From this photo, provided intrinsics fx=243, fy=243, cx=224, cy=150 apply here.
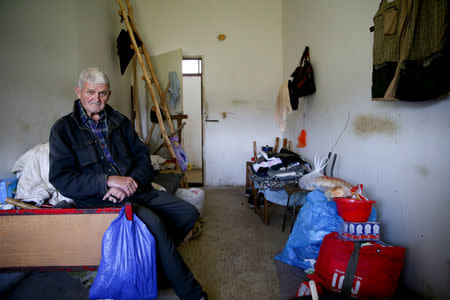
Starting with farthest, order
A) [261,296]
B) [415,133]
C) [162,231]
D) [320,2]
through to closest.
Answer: [320,2] → [261,296] → [415,133] → [162,231]

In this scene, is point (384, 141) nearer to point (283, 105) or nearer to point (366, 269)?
point (366, 269)

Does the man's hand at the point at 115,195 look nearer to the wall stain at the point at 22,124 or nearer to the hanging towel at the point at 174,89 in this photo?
the wall stain at the point at 22,124

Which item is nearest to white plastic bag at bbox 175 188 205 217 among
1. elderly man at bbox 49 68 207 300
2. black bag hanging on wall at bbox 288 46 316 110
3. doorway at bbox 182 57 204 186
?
elderly man at bbox 49 68 207 300

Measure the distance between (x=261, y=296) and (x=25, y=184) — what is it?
1692 millimetres

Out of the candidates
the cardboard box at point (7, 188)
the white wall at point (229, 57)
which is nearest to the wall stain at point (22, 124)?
the cardboard box at point (7, 188)

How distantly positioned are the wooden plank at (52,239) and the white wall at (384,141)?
1.65 metres

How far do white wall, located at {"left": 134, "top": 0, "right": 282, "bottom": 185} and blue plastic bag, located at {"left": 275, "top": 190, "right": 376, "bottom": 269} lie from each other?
8.07 ft

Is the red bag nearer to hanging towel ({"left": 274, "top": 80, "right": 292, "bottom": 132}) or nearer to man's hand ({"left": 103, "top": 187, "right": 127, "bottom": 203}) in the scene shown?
man's hand ({"left": 103, "top": 187, "right": 127, "bottom": 203})

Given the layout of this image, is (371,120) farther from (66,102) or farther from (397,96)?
(66,102)

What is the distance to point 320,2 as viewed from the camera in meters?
2.57

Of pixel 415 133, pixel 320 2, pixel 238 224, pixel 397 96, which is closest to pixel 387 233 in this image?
pixel 415 133

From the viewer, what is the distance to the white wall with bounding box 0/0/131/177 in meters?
1.71

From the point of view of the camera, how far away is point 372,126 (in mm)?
1775

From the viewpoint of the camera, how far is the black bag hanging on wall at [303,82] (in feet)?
8.86
